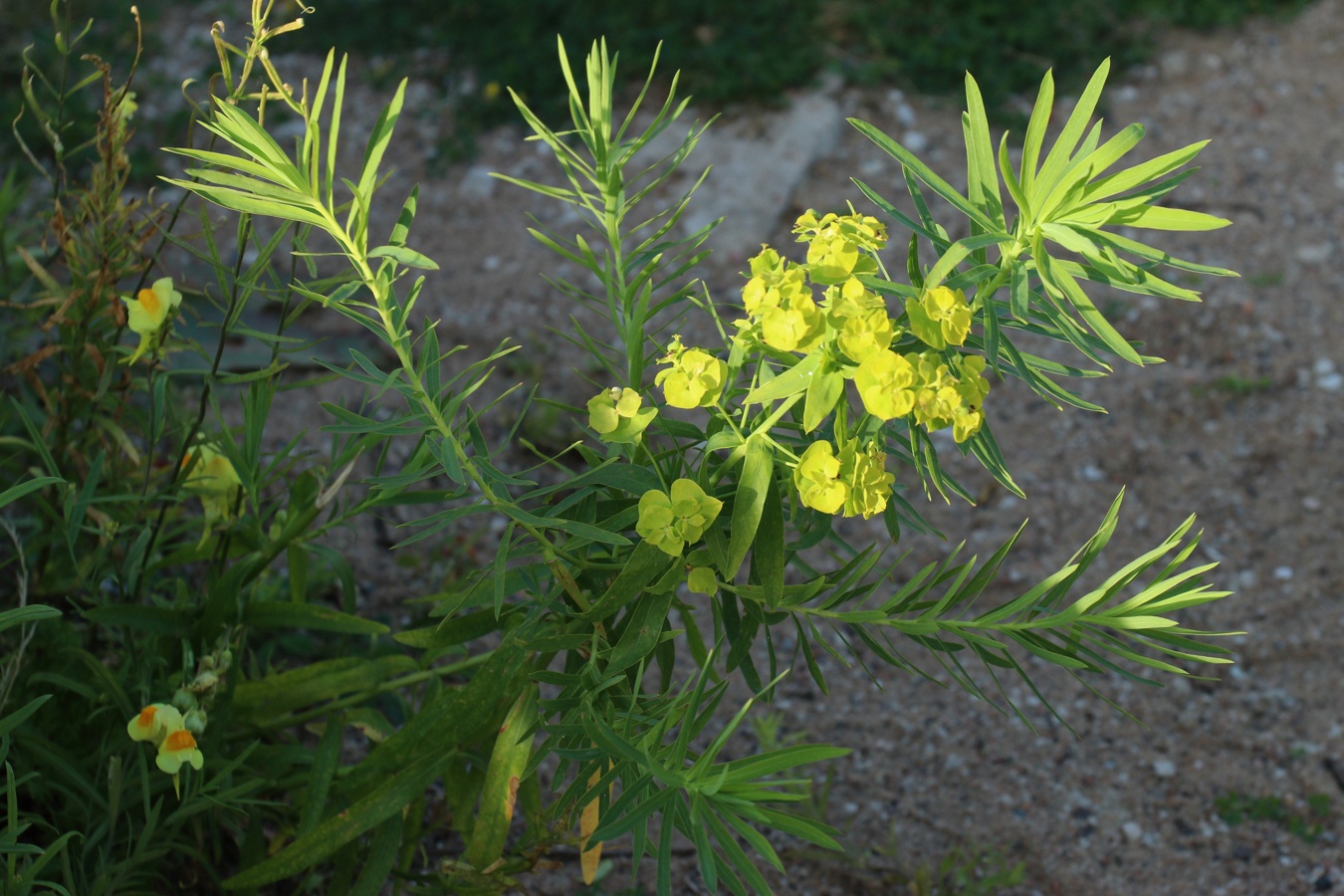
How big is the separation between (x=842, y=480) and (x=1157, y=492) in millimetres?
1744

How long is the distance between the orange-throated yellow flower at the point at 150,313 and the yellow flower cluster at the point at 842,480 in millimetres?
706

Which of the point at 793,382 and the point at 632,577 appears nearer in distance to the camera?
the point at 793,382

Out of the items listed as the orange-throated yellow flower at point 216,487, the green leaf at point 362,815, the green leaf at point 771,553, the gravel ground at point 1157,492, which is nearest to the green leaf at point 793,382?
the green leaf at point 771,553

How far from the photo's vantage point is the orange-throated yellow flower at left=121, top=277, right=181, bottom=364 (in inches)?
47.4

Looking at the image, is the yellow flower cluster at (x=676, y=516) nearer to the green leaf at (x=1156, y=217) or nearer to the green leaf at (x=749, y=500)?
the green leaf at (x=749, y=500)

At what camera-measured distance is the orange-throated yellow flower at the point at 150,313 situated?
121 centimetres

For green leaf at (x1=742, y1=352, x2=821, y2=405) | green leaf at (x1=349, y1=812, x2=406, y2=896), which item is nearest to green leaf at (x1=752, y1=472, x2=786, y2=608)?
green leaf at (x1=742, y1=352, x2=821, y2=405)

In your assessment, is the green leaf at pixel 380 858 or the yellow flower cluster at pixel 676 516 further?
the green leaf at pixel 380 858

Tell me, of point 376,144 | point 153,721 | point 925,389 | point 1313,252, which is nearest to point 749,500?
point 925,389

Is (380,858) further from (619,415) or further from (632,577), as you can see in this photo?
(619,415)

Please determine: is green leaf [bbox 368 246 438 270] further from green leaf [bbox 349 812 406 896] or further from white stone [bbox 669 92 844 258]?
white stone [bbox 669 92 844 258]

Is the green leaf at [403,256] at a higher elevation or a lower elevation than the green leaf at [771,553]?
higher

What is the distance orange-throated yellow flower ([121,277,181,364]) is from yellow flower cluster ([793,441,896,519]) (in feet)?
2.32

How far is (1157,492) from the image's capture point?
2.42m
